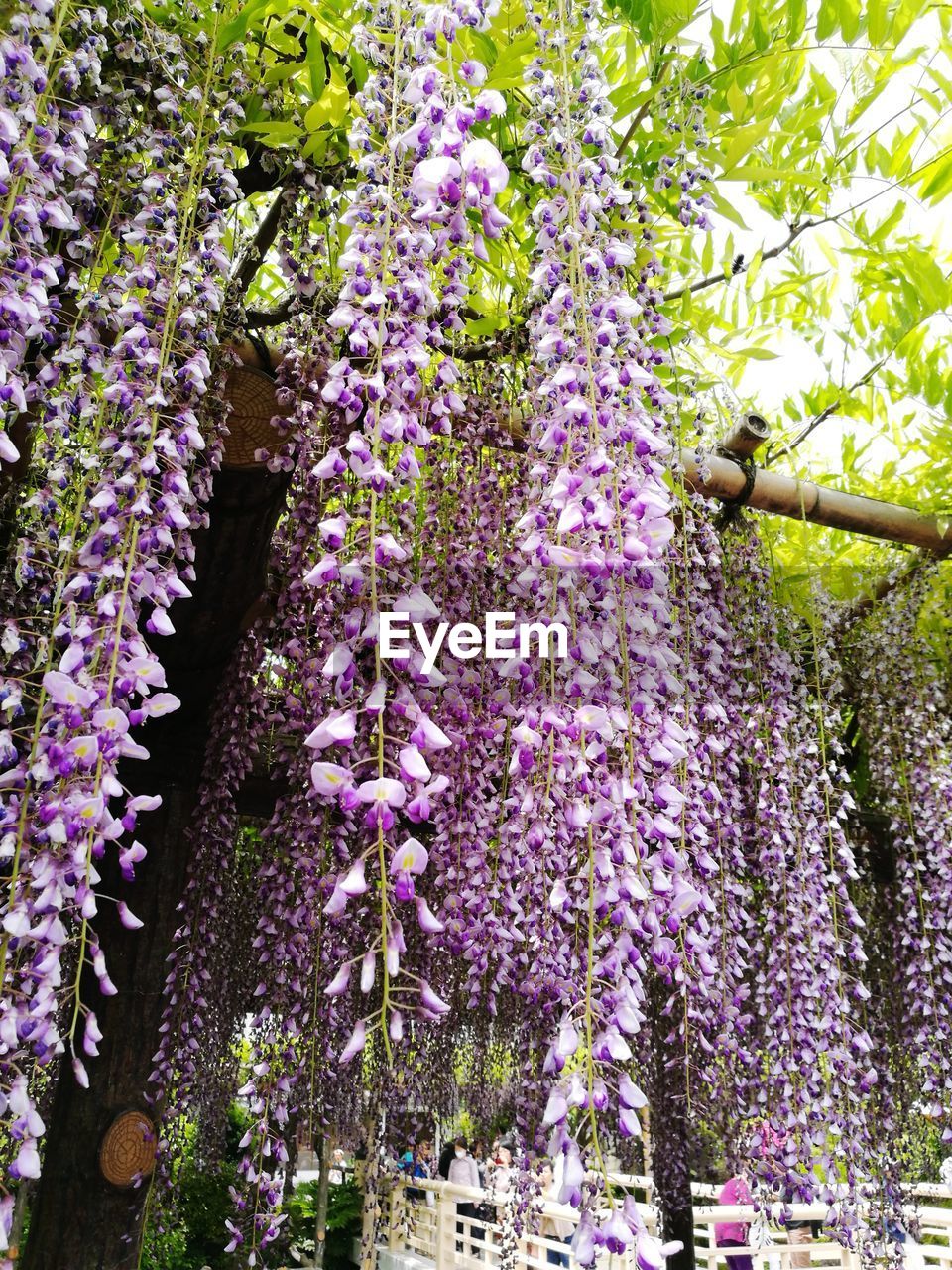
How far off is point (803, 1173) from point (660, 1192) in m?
2.78

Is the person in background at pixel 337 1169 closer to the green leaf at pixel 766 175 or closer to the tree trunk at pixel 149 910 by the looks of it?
the tree trunk at pixel 149 910

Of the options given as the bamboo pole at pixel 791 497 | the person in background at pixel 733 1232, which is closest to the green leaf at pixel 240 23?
the bamboo pole at pixel 791 497

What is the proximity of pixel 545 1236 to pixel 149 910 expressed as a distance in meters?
7.03

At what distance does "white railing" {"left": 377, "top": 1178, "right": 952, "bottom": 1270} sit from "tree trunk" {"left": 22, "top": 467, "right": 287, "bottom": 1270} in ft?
4.33

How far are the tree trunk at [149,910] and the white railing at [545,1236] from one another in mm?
1321

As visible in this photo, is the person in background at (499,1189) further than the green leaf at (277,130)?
Yes

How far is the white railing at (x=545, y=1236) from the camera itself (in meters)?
4.90

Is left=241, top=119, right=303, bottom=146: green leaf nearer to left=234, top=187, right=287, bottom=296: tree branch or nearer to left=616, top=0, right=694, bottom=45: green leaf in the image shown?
left=234, top=187, right=287, bottom=296: tree branch

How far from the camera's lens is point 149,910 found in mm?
2656

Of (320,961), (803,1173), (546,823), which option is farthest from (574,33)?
(803,1173)

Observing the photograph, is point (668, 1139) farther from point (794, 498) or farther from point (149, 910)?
point (794, 498)

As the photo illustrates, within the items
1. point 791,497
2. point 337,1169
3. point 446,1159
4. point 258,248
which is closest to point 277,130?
point 258,248

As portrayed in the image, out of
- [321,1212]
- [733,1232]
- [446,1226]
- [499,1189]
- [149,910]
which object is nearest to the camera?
[149,910]

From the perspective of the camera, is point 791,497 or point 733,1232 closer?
point 791,497
